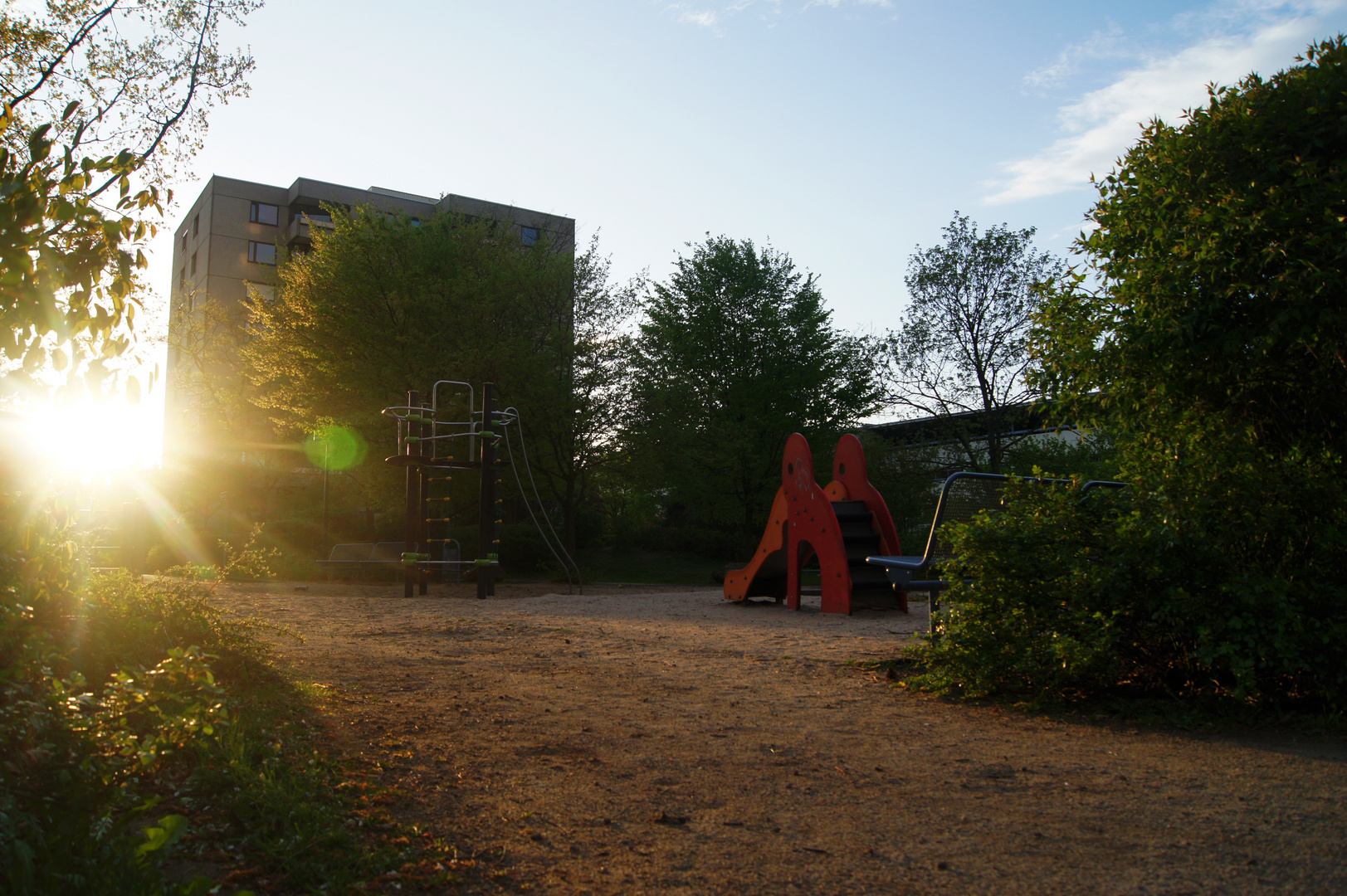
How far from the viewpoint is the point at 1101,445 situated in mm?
29250

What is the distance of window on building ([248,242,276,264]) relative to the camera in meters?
48.9

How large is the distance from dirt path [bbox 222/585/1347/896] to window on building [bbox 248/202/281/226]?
49828mm

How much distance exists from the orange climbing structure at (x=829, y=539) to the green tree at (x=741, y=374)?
38.0ft

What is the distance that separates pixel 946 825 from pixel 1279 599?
100 inches

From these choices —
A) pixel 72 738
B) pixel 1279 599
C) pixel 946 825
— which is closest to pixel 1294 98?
pixel 1279 599

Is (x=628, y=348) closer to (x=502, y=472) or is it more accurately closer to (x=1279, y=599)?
(x=502, y=472)

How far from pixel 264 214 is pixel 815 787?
53.8 meters

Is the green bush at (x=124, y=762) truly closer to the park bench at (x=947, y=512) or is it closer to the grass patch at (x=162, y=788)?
the grass patch at (x=162, y=788)

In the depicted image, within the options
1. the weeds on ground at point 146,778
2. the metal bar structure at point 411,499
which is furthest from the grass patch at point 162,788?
the metal bar structure at point 411,499

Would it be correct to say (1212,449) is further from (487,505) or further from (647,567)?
(647,567)

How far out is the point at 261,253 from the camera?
4934cm

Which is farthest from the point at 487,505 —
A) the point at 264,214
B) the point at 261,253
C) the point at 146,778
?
the point at 264,214

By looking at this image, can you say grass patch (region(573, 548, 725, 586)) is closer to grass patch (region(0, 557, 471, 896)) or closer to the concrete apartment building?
→ the concrete apartment building

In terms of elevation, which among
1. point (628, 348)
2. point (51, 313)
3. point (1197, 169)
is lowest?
point (51, 313)
